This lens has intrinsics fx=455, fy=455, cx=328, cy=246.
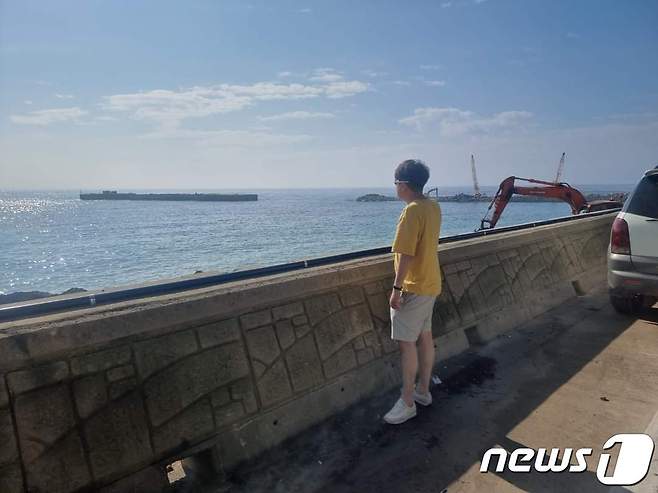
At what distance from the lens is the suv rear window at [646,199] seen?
5.95 metres

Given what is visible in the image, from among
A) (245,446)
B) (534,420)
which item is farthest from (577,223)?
(245,446)

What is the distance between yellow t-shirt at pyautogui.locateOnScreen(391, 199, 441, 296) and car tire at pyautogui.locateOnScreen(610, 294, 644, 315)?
4.42 meters

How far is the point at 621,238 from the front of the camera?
6.16 meters

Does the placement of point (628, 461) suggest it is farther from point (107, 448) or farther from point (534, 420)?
point (107, 448)

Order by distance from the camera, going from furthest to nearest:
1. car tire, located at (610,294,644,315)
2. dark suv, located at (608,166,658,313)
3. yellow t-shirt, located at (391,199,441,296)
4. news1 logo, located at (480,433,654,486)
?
car tire, located at (610,294,644,315)
dark suv, located at (608,166,658,313)
yellow t-shirt, located at (391,199,441,296)
news1 logo, located at (480,433,654,486)

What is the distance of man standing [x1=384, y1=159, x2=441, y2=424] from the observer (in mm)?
3572

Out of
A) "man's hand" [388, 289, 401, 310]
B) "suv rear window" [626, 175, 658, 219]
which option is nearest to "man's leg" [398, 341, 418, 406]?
"man's hand" [388, 289, 401, 310]

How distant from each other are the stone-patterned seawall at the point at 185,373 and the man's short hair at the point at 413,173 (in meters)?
1.08

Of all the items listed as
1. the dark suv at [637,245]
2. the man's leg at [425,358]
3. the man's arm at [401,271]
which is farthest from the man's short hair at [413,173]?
the dark suv at [637,245]

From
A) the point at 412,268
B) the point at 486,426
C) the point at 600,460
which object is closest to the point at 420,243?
the point at 412,268

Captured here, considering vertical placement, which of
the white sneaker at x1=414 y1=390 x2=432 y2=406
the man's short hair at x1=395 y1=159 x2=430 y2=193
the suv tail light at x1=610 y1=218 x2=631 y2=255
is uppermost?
the man's short hair at x1=395 y1=159 x2=430 y2=193

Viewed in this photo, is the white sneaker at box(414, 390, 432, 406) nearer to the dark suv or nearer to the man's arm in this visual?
the man's arm

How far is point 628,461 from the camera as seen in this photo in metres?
3.12

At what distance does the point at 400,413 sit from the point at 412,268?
121cm
